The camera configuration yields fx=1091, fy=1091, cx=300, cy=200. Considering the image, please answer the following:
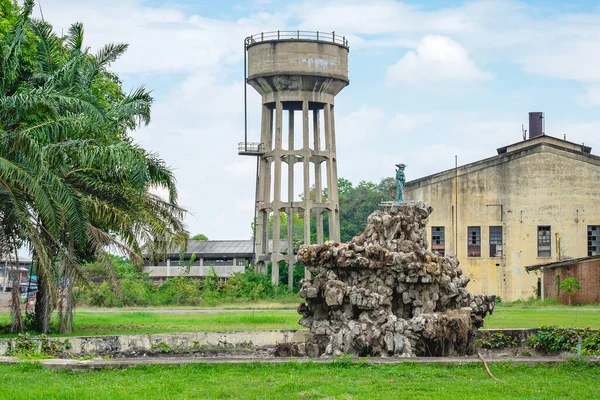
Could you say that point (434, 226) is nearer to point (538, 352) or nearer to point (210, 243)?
point (210, 243)

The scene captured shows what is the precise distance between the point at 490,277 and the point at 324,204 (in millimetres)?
10925

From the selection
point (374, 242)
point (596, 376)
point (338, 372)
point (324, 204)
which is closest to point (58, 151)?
point (374, 242)

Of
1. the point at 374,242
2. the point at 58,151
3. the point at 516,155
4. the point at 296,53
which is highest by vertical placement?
the point at 296,53

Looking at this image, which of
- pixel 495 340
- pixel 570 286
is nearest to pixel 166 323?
pixel 495 340

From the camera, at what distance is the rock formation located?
83.8 feet

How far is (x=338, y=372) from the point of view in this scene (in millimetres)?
19609

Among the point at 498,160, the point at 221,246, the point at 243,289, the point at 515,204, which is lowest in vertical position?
the point at 243,289

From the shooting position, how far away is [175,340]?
28969 mm

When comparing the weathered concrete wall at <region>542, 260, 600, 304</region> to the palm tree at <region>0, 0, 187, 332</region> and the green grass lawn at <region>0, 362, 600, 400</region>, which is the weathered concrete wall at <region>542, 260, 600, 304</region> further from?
the green grass lawn at <region>0, 362, 600, 400</region>

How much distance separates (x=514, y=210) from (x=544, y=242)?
103 inches

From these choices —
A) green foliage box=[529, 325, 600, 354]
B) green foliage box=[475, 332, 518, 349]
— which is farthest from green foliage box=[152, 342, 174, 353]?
green foliage box=[529, 325, 600, 354]

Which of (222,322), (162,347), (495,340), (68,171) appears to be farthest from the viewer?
(222,322)

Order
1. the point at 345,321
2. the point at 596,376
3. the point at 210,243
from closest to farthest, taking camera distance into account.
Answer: the point at 596,376
the point at 345,321
the point at 210,243

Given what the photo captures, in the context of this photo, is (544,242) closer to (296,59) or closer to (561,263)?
(561,263)
